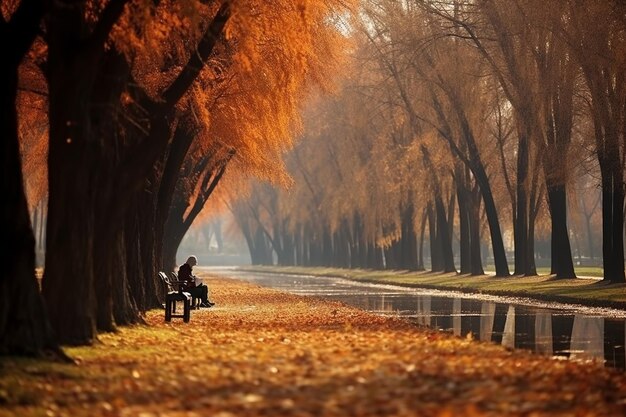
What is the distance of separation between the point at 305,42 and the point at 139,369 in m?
9.99

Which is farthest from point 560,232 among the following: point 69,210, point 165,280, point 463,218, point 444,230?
point 69,210

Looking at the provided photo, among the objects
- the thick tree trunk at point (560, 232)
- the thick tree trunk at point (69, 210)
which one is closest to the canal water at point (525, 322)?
the thick tree trunk at point (560, 232)

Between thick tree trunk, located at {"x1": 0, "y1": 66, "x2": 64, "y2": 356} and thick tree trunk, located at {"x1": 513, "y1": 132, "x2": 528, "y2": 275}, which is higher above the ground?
thick tree trunk, located at {"x1": 513, "y1": 132, "x2": 528, "y2": 275}

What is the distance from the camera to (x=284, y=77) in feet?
81.1

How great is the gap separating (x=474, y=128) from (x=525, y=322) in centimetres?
2642

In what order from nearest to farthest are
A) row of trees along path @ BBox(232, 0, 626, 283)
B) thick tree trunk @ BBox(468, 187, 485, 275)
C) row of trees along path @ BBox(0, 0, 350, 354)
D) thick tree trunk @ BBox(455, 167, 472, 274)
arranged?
row of trees along path @ BBox(0, 0, 350, 354) → row of trees along path @ BBox(232, 0, 626, 283) → thick tree trunk @ BBox(455, 167, 472, 274) → thick tree trunk @ BBox(468, 187, 485, 275)

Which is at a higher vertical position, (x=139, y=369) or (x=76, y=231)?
(x=76, y=231)

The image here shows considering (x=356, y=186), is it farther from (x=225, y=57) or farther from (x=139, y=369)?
(x=139, y=369)

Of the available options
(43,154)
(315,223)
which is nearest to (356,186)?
(315,223)

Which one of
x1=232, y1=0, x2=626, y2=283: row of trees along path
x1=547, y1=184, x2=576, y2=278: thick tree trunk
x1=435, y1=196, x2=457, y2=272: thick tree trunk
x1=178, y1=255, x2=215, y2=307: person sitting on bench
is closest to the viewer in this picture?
x1=178, y1=255, x2=215, y2=307: person sitting on bench

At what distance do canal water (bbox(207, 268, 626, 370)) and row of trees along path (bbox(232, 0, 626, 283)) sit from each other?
20.5ft

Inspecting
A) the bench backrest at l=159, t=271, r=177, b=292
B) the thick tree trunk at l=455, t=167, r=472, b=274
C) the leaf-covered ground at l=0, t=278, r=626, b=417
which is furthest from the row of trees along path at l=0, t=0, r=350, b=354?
the thick tree trunk at l=455, t=167, r=472, b=274

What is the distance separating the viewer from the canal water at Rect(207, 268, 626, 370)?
65.5 ft

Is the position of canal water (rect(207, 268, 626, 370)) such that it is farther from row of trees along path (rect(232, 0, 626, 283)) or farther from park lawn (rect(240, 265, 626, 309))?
row of trees along path (rect(232, 0, 626, 283))
